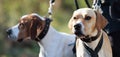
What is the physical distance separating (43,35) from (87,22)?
2.68ft

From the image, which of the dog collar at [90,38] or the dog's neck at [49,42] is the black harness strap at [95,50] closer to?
the dog collar at [90,38]

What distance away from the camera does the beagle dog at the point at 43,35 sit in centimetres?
824

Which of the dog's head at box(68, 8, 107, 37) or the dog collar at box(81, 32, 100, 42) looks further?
the dog collar at box(81, 32, 100, 42)

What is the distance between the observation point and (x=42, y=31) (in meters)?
8.20

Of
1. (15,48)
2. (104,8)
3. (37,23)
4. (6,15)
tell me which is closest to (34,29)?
(37,23)

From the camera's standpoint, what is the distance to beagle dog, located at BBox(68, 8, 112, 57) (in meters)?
7.57

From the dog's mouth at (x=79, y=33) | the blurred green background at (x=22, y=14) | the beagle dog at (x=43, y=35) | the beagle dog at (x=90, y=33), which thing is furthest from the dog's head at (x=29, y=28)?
the blurred green background at (x=22, y=14)

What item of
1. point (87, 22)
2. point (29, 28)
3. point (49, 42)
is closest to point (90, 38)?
point (87, 22)

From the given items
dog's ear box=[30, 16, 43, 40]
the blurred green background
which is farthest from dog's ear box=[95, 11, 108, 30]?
the blurred green background

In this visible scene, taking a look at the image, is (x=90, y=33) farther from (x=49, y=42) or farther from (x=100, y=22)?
(x=49, y=42)

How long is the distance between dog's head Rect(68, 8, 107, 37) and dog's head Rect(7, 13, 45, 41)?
686 millimetres

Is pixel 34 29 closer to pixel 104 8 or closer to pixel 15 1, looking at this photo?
pixel 104 8

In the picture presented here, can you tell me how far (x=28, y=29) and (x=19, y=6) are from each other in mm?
10608

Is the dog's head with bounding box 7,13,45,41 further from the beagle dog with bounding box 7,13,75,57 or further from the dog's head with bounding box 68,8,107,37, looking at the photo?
the dog's head with bounding box 68,8,107,37
